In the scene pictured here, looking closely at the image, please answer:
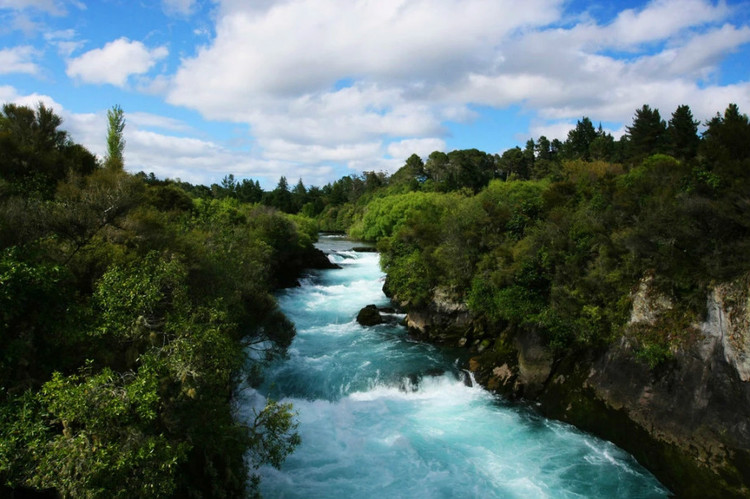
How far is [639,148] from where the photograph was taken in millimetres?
48969

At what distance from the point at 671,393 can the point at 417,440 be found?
8390mm

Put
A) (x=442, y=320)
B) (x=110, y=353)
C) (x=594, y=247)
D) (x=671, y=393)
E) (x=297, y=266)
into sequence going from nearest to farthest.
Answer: (x=110, y=353), (x=671, y=393), (x=594, y=247), (x=442, y=320), (x=297, y=266)

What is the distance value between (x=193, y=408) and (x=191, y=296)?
4903 mm

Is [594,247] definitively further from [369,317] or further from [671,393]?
[369,317]

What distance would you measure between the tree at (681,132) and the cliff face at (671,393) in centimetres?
3465

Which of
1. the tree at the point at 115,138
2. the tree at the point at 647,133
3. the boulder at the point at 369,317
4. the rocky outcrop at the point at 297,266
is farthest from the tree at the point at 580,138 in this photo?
the tree at the point at 115,138

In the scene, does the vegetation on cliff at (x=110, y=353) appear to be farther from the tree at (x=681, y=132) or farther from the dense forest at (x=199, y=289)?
the tree at (x=681, y=132)

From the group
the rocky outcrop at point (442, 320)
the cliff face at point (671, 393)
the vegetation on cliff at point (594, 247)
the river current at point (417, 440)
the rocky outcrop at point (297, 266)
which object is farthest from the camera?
the rocky outcrop at point (297, 266)

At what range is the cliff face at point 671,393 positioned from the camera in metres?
12.0

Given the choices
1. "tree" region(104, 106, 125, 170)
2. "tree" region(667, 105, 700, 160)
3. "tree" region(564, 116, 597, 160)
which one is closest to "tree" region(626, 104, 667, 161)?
"tree" region(667, 105, 700, 160)

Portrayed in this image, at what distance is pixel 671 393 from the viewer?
1366 cm

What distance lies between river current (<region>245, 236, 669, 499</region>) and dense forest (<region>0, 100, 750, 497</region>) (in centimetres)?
164

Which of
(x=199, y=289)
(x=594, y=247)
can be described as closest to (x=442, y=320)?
(x=594, y=247)

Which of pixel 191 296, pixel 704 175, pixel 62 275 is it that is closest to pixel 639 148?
pixel 704 175
